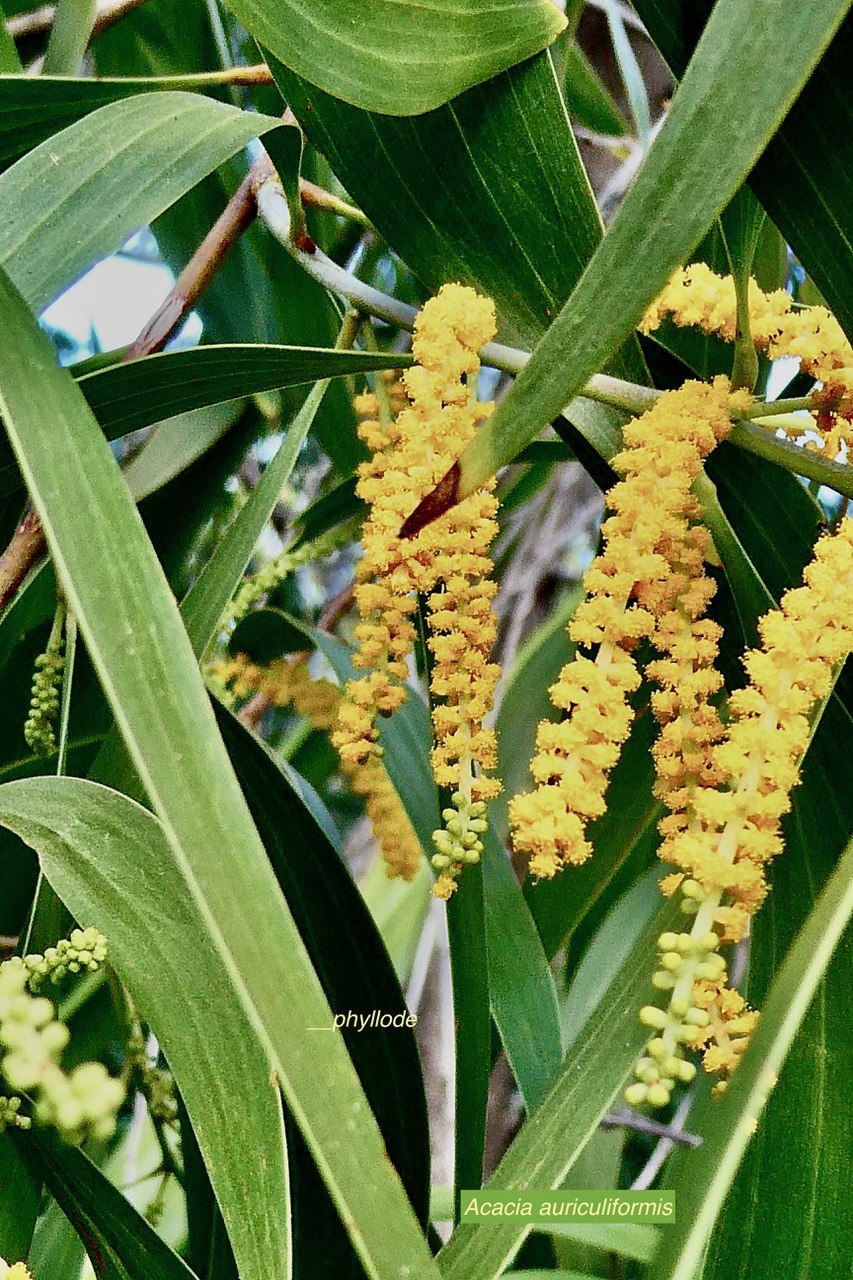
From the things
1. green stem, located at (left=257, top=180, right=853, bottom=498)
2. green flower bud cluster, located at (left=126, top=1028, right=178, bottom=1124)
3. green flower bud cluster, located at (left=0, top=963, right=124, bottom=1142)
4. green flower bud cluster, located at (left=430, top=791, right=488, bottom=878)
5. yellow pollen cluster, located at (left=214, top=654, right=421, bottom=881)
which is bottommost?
green flower bud cluster, located at (left=126, top=1028, right=178, bottom=1124)

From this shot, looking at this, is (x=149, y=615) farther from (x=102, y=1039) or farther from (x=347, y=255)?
(x=347, y=255)

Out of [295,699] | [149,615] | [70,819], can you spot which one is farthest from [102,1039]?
[149,615]

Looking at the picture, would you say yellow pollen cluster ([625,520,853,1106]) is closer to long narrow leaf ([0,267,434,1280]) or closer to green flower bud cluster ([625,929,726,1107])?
green flower bud cluster ([625,929,726,1107])

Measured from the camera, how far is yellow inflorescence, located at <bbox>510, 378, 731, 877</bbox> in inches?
15.9

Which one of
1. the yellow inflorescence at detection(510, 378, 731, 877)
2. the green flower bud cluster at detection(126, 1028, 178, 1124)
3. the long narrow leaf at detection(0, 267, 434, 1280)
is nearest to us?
the long narrow leaf at detection(0, 267, 434, 1280)

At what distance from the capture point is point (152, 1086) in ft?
2.17

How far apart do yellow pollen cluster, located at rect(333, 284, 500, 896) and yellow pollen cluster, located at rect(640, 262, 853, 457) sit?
0.30 feet

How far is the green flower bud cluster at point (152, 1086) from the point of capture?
2.15 feet

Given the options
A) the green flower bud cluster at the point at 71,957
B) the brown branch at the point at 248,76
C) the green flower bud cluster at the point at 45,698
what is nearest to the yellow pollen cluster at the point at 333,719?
the green flower bud cluster at the point at 45,698

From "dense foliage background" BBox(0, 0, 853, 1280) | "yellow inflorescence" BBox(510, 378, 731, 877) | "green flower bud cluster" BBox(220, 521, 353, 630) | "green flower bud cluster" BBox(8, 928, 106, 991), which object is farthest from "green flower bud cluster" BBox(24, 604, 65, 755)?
"yellow inflorescence" BBox(510, 378, 731, 877)

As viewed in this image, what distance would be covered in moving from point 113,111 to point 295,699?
1.34ft

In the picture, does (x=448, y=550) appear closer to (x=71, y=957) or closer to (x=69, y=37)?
(x=71, y=957)

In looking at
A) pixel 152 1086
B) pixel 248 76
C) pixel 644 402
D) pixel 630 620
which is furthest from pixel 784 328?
pixel 152 1086

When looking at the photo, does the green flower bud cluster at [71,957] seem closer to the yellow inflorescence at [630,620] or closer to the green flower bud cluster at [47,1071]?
the green flower bud cluster at [47,1071]
